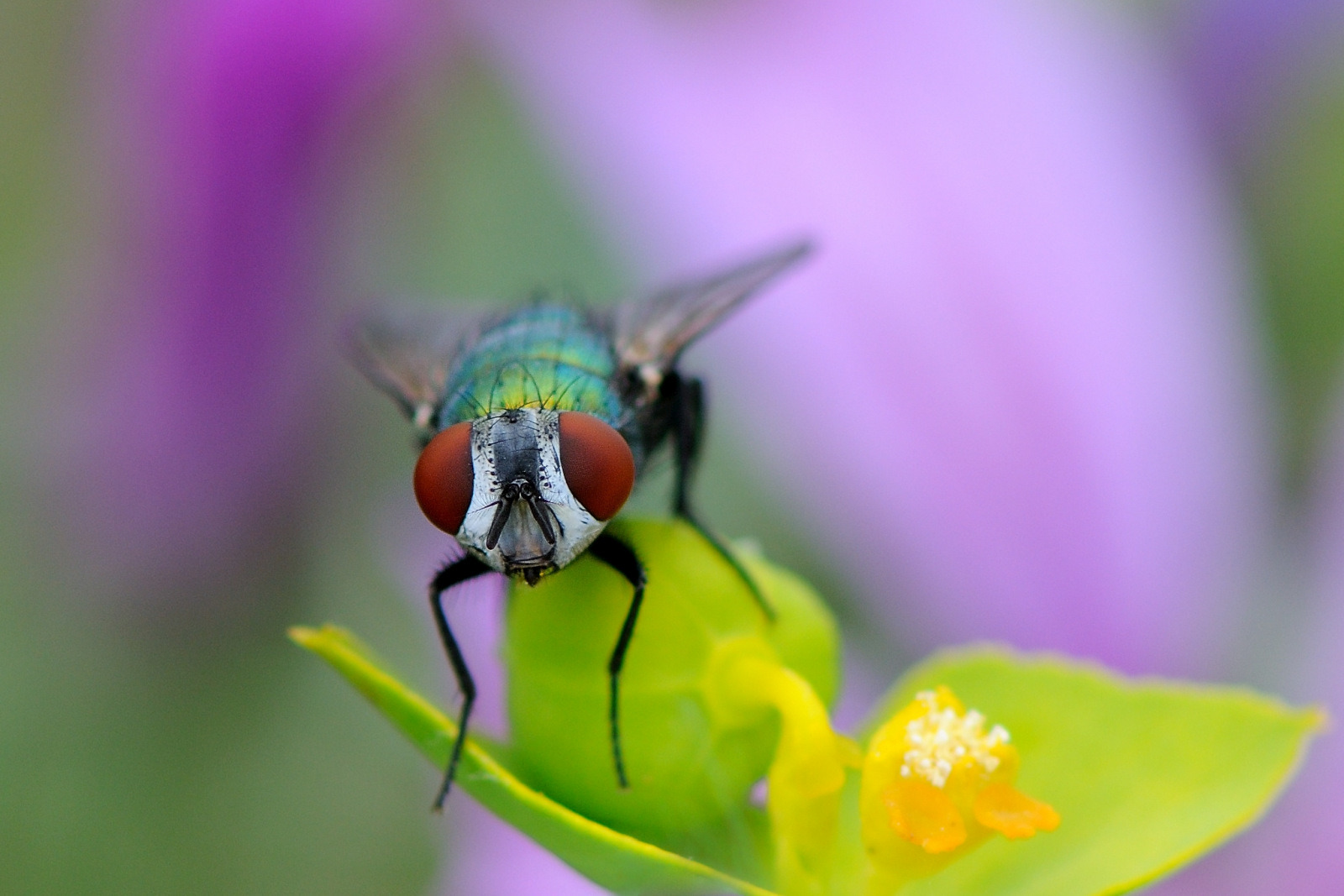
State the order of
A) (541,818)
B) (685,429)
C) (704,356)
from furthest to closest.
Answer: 1. (704,356)
2. (685,429)
3. (541,818)

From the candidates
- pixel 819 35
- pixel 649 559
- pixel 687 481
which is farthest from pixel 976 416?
pixel 649 559

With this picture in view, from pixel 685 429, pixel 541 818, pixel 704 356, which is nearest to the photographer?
pixel 541 818

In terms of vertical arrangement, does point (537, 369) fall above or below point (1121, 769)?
above

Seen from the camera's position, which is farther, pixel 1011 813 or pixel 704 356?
pixel 704 356

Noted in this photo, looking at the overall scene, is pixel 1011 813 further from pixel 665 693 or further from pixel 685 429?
pixel 685 429

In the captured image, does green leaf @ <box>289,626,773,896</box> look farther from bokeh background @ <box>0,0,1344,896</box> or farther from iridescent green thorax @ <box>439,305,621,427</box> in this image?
bokeh background @ <box>0,0,1344,896</box>

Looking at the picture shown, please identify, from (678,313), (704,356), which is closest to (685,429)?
(678,313)

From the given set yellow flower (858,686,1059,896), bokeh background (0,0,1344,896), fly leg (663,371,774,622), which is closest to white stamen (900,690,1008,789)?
yellow flower (858,686,1059,896)

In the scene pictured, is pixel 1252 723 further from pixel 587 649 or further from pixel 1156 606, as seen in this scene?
pixel 1156 606
